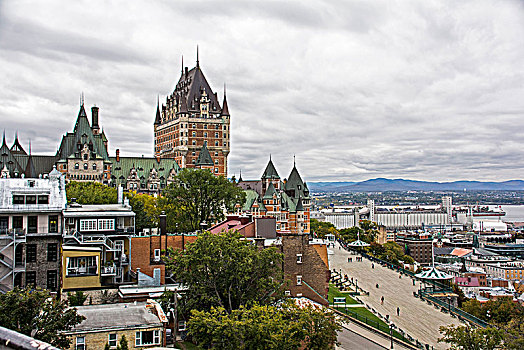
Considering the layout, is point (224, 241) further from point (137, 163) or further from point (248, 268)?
point (137, 163)

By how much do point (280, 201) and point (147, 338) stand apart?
89.9m

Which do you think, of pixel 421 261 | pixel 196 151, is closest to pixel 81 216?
pixel 196 151

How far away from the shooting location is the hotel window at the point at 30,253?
120ft

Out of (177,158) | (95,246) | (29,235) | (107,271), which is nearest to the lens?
(29,235)

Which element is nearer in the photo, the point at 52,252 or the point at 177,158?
the point at 52,252

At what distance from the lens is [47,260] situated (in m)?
37.1

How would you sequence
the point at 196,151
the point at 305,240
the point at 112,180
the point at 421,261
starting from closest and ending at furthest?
the point at 305,240, the point at 112,180, the point at 196,151, the point at 421,261

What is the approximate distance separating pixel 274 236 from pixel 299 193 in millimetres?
78469

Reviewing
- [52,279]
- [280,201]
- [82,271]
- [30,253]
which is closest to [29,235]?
[30,253]

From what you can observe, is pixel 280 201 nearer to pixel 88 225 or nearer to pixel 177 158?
pixel 177 158

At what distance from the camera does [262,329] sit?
25047 millimetres

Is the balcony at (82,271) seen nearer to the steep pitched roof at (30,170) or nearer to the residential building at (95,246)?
the residential building at (95,246)

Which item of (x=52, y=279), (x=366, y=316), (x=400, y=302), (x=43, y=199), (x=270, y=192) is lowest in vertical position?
(x=400, y=302)

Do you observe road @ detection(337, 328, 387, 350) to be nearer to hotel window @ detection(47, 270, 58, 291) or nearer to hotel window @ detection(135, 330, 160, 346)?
hotel window @ detection(135, 330, 160, 346)
